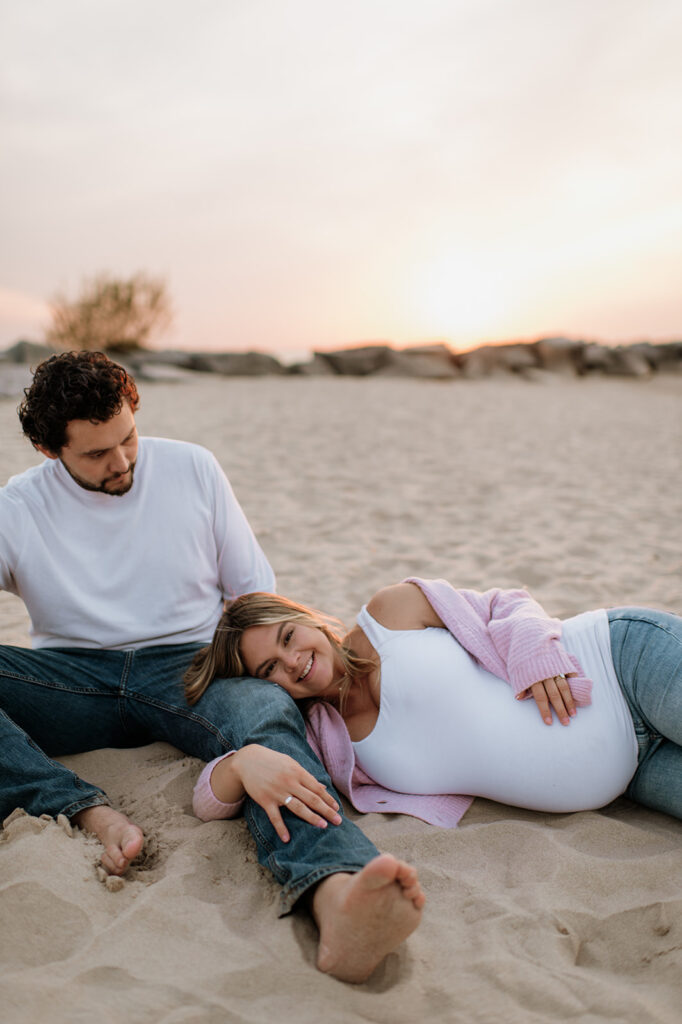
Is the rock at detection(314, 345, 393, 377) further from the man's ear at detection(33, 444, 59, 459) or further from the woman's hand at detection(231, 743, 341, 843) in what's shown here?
the woman's hand at detection(231, 743, 341, 843)

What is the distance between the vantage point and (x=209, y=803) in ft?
6.48

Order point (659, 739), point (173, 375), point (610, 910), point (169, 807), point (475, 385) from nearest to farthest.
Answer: point (610, 910) < point (659, 739) < point (169, 807) < point (173, 375) < point (475, 385)

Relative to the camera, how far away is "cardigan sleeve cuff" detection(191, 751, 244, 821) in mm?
1965

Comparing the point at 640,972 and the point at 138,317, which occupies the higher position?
the point at 138,317

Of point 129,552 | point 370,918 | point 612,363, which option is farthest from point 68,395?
point 612,363

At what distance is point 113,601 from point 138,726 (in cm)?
40

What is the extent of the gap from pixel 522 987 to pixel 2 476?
6180 millimetres

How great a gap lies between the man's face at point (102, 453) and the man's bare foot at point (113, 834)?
0.98 metres

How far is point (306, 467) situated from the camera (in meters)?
7.82

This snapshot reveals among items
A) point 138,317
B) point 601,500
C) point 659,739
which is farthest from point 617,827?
Answer: point 138,317

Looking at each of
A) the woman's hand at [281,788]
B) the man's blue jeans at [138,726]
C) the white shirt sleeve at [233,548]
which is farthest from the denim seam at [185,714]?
the white shirt sleeve at [233,548]

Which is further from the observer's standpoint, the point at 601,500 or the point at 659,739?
the point at 601,500

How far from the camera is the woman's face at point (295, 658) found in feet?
6.83

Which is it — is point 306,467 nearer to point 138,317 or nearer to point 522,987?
point 522,987
